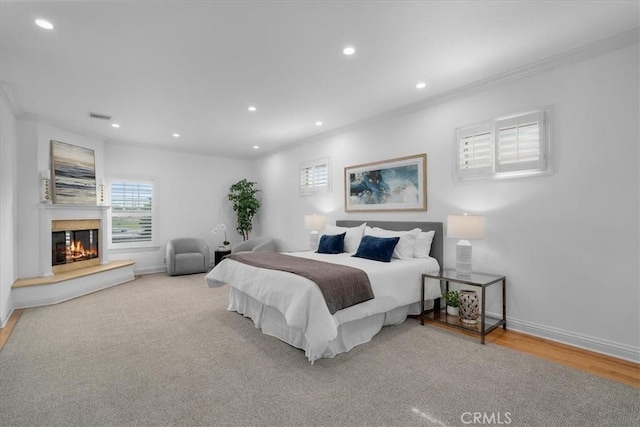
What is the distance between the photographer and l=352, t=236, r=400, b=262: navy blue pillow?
3830 millimetres

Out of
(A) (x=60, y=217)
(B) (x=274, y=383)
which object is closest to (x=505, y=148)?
(B) (x=274, y=383)

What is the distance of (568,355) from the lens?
281cm

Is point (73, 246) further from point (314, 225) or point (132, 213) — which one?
point (314, 225)

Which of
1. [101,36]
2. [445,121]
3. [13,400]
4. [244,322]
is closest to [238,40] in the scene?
[101,36]

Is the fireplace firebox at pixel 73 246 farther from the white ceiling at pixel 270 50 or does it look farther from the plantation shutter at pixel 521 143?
the plantation shutter at pixel 521 143

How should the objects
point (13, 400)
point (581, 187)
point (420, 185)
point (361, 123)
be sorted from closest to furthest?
point (13, 400) < point (581, 187) < point (420, 185) < point (361, 123)

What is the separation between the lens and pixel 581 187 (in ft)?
9.70

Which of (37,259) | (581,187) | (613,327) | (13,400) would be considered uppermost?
(581,187)

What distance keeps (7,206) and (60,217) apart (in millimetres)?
1096

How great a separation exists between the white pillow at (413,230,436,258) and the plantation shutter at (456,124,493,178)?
2.80 ft

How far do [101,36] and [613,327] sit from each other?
17.0 feet

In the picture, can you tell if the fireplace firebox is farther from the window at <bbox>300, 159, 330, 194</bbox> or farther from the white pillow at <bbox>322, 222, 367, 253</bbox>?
the white pillow at <bbox>322, 222, 367, 253</bbox>

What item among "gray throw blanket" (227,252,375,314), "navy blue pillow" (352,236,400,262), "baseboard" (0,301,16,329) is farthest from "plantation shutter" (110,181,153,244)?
"navy blue pillow" (352,236,400,262)

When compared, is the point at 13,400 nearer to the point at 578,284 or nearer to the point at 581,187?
the point at 578,284
